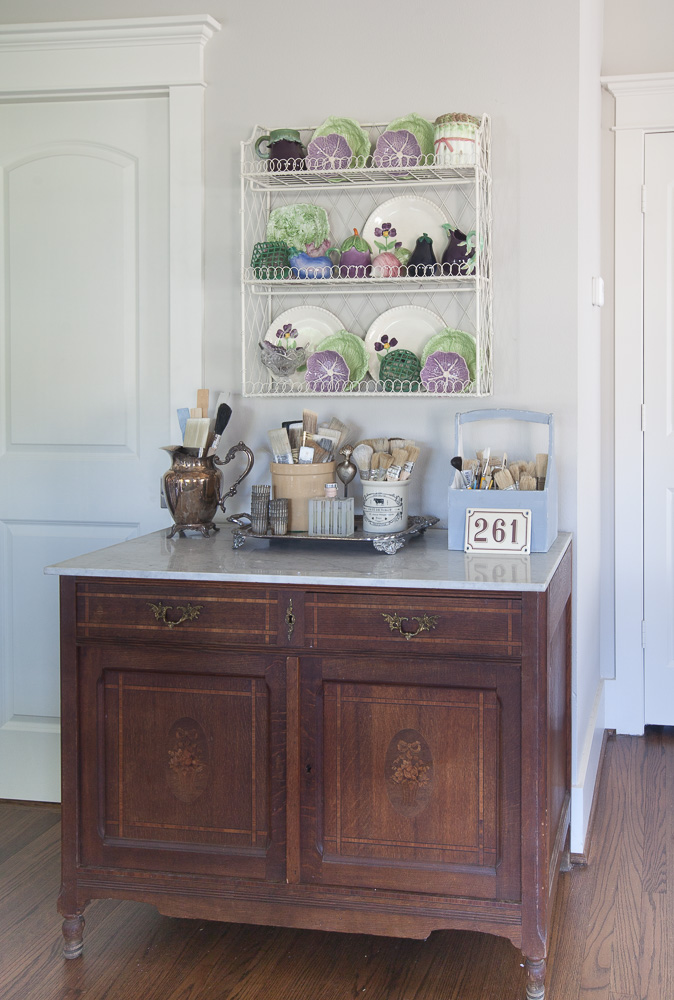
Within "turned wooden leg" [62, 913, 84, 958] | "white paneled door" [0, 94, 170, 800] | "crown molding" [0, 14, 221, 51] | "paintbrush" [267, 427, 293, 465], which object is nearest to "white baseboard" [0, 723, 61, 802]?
"white paneled door" [0, 94, 170, 800]

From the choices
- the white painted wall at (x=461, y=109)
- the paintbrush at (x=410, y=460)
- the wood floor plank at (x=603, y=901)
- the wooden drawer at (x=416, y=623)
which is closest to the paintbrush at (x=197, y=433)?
the white painted wall at (x=461, y=109)

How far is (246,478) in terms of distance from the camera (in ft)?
8.96

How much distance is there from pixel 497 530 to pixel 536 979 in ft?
3.07

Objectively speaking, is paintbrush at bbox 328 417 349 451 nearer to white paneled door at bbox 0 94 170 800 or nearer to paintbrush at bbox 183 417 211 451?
paintbrush at bbox 183 417 211 451

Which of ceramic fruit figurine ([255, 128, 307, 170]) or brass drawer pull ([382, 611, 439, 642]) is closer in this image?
brass drawer pull ([382, 611, 439, 642])

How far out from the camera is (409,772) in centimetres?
203

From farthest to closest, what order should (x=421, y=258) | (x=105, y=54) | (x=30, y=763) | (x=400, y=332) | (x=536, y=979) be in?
(x=30, y=763), (x=105, y=54), (x=400, y=332), (x=421, y=258), (x=536, y=979)

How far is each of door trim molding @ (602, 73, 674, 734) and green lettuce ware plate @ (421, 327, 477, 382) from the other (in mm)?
1217

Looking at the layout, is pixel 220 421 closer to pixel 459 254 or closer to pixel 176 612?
pixel 176 612

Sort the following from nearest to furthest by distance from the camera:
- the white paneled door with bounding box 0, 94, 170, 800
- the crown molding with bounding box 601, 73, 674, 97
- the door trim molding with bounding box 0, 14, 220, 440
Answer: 1. the door trim molding with bounding box 0, 14, 220, 440
2. the white paneled door with bounding box 0, 94, 170, 800
3. the crown molding with bounding box 601, 73, 674, 97

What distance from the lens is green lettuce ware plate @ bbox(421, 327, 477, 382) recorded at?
252 cm

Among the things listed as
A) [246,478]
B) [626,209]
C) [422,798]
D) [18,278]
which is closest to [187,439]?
[246,478]

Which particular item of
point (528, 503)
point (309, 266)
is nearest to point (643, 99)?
point (309, 266)

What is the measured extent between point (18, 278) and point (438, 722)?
181 centimetres
